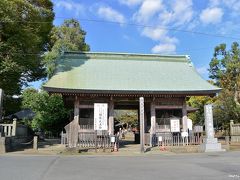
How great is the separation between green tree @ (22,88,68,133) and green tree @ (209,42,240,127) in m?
17.2

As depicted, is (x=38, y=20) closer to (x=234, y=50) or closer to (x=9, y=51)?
(x=9, y=51)

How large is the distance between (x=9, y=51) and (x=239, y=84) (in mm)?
23501

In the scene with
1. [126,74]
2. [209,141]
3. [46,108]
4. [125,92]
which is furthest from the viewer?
[46,108]

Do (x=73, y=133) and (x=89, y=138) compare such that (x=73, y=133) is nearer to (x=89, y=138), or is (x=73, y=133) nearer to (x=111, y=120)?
(x=89, y=138)

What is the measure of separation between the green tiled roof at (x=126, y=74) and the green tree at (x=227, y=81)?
8.24 m

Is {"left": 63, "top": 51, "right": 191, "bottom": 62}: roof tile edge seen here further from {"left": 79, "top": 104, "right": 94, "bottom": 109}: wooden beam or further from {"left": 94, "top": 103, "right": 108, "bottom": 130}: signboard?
{"left": 94, "top": 103, "right": 108, "bottom": 130}: signboard

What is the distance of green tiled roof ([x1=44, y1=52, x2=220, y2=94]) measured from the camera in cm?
2114

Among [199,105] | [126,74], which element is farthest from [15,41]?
[199,105]

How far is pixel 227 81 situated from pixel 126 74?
50.0 ft

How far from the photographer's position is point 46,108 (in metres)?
30.2

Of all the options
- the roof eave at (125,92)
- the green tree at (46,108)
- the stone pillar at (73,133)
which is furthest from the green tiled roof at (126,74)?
the green tree at (46,108)

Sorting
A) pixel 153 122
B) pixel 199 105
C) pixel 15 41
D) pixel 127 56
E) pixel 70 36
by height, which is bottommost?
pixel 153 122

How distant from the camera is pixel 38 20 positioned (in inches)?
1002

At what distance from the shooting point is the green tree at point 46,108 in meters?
30.0
